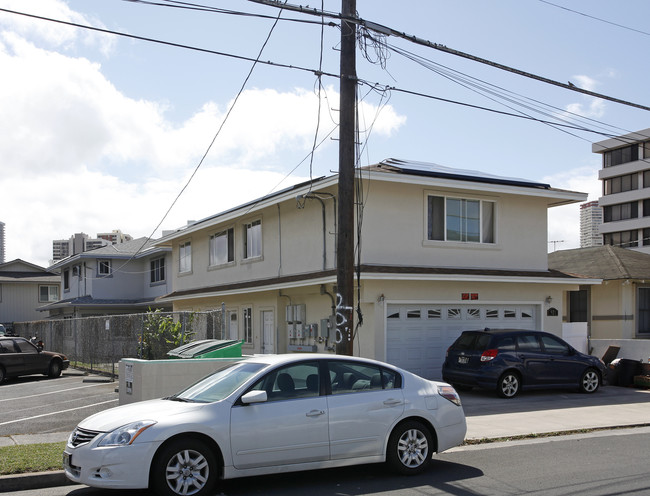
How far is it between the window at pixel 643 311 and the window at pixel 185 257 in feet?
55.0

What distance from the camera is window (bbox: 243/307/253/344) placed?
24016 millimetres

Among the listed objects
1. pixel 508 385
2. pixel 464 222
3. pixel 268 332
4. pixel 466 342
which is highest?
pixel 464 222

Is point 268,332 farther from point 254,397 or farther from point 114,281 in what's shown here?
point 114,281

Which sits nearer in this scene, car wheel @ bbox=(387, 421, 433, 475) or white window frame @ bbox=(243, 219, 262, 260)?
car wheel @ bbox=(387, 421, 433, 475)

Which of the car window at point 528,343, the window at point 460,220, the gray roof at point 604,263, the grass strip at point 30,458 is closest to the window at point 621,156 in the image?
the gray roof at point 604,263

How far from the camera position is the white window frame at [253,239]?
76.1 ft

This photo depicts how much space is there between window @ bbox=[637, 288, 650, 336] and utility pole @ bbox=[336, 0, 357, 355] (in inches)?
671

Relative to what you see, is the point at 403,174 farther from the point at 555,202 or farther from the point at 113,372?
the point at 113,372

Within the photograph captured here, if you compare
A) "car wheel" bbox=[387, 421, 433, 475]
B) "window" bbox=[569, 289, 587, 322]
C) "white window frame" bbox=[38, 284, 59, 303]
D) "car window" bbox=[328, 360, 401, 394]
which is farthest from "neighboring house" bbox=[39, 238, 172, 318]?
"car wheel" bbox=[387, 421, 433, 475]

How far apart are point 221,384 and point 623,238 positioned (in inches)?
2443

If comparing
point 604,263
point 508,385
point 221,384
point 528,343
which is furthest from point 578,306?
point 221,384

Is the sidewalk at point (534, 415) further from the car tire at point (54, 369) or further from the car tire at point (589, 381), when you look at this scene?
the car tire at point (54, 369)

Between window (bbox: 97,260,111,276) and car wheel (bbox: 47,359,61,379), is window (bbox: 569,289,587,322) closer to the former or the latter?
car wheel (bbox: 47,359,61,379)

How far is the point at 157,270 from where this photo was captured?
38625mm
